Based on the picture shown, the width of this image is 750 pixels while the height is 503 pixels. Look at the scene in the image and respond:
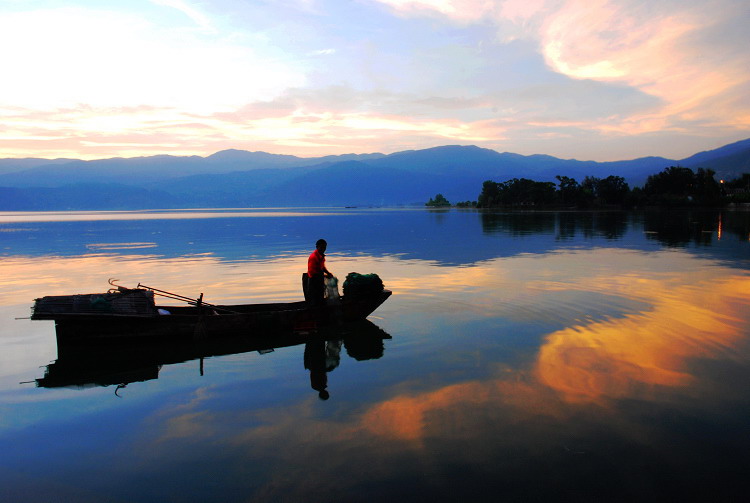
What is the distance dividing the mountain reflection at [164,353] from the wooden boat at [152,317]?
1.06 ft

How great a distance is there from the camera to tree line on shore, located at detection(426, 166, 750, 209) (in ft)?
420

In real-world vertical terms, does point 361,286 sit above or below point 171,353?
above

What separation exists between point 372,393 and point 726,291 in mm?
17240

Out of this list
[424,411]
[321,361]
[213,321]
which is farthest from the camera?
[213,321]

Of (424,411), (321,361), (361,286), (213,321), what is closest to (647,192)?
(361,286)

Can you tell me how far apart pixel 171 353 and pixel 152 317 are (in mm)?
1109

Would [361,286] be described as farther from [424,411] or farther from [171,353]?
[424,411]

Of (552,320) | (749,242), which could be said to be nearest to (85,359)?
(552,320)

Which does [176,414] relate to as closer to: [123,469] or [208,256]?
[123,469]

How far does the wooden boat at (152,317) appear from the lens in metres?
12.3

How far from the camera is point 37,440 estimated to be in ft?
26.4

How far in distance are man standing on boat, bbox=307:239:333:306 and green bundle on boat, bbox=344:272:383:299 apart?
0.87 meters

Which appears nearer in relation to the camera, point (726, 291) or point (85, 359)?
point (85, 359)

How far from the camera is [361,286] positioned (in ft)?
49.0
